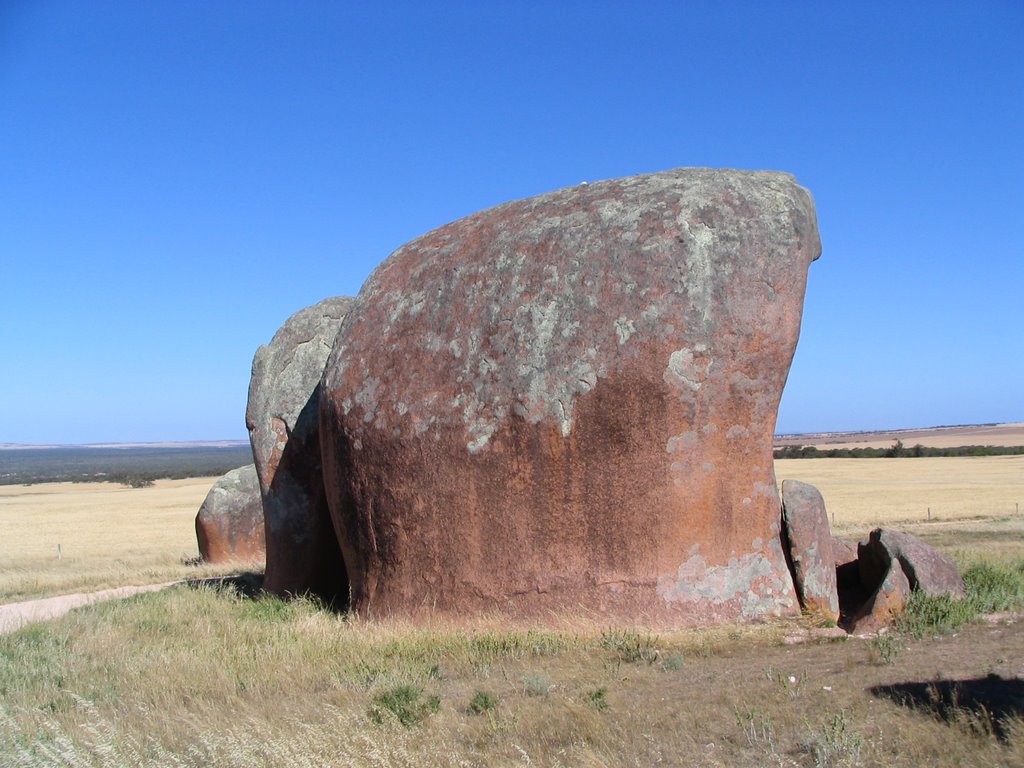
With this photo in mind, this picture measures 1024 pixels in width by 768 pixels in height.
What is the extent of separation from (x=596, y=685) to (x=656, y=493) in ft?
6.23

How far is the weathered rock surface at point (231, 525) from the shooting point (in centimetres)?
1597

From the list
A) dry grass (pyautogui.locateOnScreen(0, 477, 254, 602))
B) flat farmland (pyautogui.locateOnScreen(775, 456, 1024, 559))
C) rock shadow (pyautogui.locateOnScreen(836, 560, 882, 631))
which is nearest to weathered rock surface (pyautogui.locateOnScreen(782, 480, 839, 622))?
rock shadow (pyautogui.locateOnScreen(836, 560, 882, 631))

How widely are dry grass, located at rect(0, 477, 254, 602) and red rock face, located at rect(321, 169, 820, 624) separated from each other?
7653mm

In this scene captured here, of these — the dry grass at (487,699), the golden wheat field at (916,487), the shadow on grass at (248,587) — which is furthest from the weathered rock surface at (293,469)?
the golden wheat field at (916,487)

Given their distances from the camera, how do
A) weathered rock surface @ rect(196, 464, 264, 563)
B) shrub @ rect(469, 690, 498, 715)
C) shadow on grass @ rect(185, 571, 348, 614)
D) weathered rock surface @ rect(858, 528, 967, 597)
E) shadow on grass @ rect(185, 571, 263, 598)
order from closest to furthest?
shrub @ rect(469, 690, 498, 715) < weathered rock surface @ rect(858, 528, 967, 597) < shadow on grass @ rect(185, 571, 348, 614) < shadow on grass @ rect(185, 571, 263, 598) < weathered rock surface @ rect(196, 464, 264, 563)

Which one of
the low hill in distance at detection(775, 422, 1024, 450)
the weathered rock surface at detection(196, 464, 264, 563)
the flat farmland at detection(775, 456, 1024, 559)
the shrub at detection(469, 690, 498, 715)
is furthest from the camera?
the low hill in distance at detection(775, 422, 1024, 450)

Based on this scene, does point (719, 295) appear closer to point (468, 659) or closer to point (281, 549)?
point (468, 659)

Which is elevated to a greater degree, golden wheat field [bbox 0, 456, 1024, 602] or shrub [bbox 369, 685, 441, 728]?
shrub [bbox 369, 685, 441, 728]

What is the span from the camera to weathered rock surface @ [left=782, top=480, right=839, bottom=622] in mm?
7230

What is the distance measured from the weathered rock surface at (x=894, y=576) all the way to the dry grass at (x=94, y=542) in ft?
31.7

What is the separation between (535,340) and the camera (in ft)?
24.3

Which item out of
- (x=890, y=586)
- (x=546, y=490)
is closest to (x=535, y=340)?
(x=546, y=490)

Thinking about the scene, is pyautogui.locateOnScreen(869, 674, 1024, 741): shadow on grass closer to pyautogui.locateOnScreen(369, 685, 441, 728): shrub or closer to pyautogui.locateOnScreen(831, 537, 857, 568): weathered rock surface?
pyautogui.locateOnScreen(369, 685, 441, 728): shrub

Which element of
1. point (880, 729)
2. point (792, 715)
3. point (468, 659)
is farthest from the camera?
point (468, 659)
